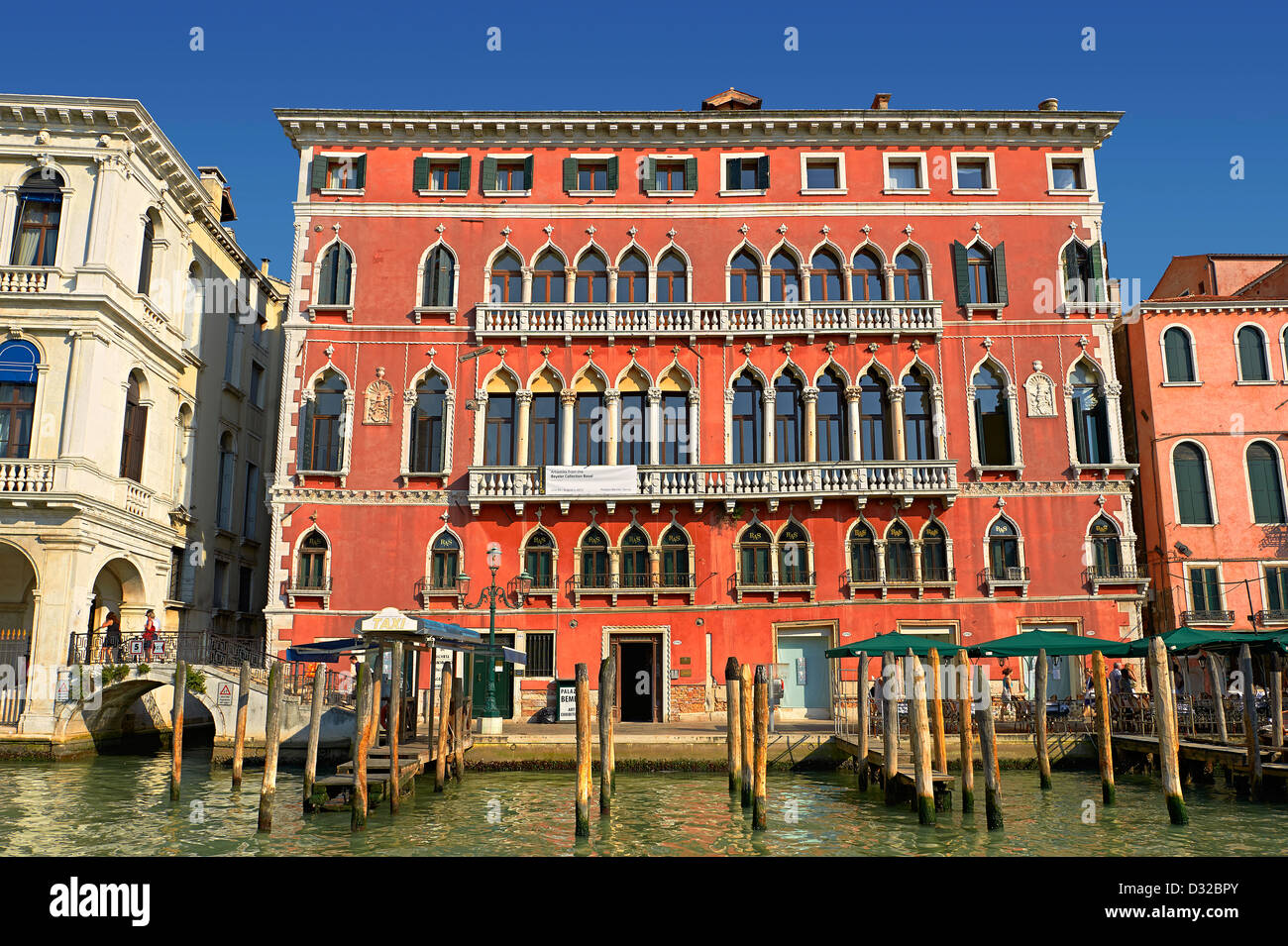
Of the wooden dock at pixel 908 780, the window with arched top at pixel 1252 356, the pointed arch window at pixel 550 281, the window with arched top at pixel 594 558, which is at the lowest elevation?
the wooden dock at pixel 908 780

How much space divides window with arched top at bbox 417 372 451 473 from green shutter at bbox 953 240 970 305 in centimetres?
1345

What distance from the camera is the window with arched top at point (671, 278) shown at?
1008 inches

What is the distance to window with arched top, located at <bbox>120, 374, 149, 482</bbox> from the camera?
23234mm

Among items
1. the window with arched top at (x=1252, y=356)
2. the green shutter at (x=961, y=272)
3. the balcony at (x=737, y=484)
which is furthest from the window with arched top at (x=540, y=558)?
the window with arched top at (x=1252, y=356)

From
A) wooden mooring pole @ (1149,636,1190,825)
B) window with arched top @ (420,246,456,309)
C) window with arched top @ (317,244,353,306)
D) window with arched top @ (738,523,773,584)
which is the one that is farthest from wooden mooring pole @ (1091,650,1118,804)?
window with arched top @ (317,244,353,306)

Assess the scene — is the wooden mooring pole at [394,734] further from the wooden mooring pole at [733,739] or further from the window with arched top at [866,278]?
the window with arched top at [866,278]

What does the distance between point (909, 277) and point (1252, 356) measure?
30.2 ft

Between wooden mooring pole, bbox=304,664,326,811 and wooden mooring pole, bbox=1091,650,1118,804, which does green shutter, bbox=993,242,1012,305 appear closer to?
wooden mooring pole, bbox=1091,650,1118,804

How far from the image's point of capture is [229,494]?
28.5m

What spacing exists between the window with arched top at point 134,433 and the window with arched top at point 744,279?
48.9 ft

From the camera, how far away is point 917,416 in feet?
81.8
